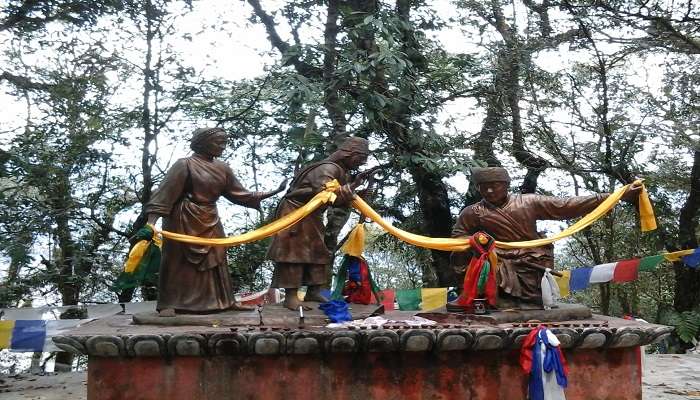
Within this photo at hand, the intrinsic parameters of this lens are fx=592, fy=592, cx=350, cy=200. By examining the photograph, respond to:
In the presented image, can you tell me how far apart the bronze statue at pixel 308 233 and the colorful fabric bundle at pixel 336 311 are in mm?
497

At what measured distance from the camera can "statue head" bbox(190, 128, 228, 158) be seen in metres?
6.25

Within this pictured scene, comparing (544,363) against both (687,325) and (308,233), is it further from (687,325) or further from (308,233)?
(687,325)

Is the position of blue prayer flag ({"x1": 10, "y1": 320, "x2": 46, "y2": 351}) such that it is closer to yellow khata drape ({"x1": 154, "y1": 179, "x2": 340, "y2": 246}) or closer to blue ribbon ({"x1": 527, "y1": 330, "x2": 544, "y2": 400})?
yellow khata drape ({"x1": 154, "y1": 179, "x2": 340, "y2": 246})

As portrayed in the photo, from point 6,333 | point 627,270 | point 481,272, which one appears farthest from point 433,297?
point 6,333

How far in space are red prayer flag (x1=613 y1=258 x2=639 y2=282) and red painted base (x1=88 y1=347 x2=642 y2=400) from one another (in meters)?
4.24

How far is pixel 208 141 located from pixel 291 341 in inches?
93.7

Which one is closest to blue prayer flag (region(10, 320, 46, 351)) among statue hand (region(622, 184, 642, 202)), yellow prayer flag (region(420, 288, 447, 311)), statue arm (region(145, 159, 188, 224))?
statue arm (region(145, 159, 188, 224))

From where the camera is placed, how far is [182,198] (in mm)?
6125

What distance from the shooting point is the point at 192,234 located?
5.99 m

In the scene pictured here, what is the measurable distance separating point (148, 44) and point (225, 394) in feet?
24.6

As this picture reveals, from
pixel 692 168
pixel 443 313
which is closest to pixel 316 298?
pixel 443 313

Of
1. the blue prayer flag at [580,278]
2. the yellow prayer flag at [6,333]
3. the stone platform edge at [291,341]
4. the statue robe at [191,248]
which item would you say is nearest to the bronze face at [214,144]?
the statue robe at [191,248]

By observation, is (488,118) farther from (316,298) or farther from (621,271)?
(316,298)

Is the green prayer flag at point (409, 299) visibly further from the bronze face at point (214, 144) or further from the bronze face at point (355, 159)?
the bronze face at point (214, 144)
